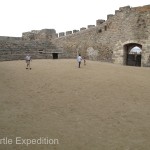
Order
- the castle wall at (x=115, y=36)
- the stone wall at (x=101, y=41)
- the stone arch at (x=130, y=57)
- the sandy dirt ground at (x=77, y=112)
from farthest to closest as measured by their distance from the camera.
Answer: the stone arch at (x=130, y=57) → the stone wall at (x=101, y=41) → the castle wall at (x=115, y=36) → the sandy dirt ground at (x=77, y=112)

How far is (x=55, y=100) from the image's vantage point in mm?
8211

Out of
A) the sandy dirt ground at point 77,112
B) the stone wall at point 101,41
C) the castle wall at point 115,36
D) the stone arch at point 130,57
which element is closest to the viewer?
the sandy dirt ground at point 77,112

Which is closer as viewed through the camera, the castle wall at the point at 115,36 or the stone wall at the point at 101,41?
the castle wall at the point at 115,36

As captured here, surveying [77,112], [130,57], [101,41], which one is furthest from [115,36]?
[77,112]

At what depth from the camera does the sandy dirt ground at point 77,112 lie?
532 centimetres

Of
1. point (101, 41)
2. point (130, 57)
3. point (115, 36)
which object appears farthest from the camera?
point (101, 41)

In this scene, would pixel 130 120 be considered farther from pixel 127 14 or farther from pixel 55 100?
pixel 127 14

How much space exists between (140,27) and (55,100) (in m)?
11.1

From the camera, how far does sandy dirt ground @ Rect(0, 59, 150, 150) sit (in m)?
5.32

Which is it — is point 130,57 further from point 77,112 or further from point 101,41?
point 77,112

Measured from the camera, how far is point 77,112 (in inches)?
279

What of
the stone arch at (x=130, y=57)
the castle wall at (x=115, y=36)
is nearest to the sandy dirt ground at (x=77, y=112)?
the castle wall at (x=115, y=36)

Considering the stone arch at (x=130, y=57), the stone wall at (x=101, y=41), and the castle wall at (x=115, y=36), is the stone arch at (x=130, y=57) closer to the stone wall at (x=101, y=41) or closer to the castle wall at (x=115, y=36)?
the stone wall at (x=101, y=41)

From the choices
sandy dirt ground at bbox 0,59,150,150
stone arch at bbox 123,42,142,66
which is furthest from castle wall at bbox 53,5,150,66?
sandy dirt ground at bbox 0,59,150,150
